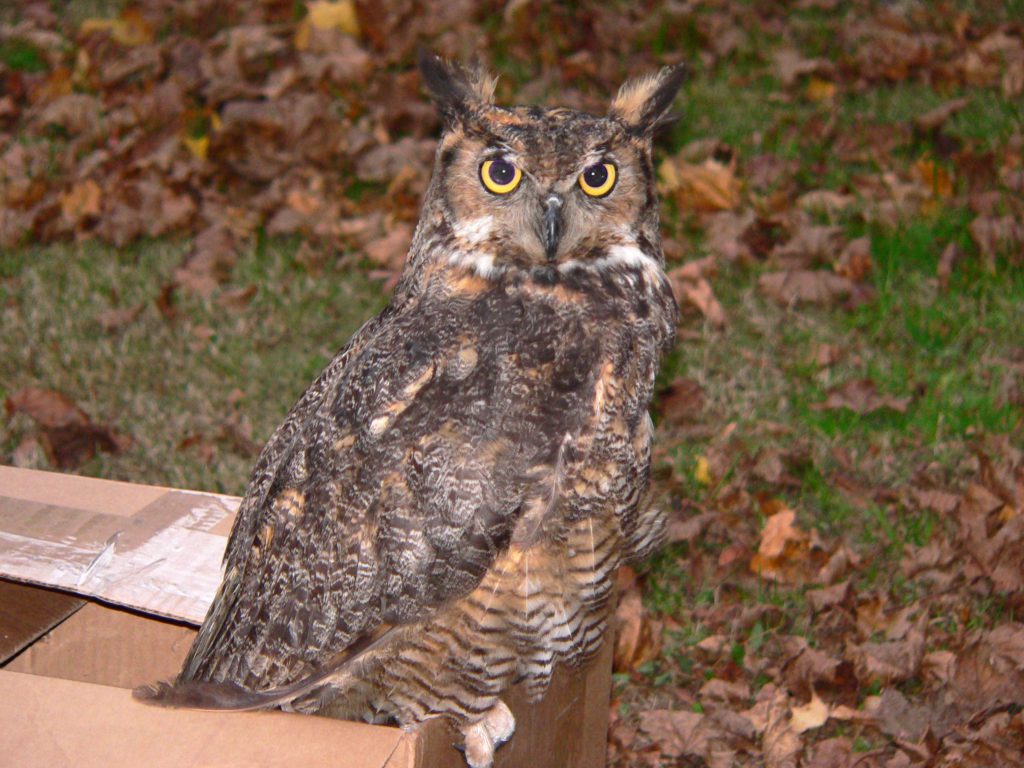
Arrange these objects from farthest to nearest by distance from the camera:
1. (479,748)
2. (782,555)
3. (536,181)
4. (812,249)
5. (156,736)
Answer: (812,249), (782,555), (479,748), (536,181), (156,736)

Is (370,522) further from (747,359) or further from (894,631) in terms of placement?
(747,359)

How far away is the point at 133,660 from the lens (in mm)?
2596

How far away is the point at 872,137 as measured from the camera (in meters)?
5.14

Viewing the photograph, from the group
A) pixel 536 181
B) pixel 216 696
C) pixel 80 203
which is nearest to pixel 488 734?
pixel 216 696

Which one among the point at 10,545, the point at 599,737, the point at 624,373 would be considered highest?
the point at 624,373

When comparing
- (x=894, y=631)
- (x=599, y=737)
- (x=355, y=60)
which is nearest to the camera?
(x=599, y=737)

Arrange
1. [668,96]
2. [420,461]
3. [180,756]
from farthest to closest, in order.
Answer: [668,96], [420,461], [180,756]

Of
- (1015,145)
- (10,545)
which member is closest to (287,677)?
(10,545)

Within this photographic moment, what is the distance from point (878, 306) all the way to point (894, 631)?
1.60m

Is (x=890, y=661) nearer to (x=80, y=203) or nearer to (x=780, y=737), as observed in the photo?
(x=780, y=737)

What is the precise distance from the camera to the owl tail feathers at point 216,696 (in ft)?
6.32

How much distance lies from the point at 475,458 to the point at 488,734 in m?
0.58

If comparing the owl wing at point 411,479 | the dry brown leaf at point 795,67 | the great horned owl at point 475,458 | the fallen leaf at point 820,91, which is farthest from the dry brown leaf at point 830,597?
the dry brown leaf at point 795,67

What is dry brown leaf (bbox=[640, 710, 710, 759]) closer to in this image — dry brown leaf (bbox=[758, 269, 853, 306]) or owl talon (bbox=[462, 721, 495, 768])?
owl talon (bbox=[462, 721, 495, 768])
